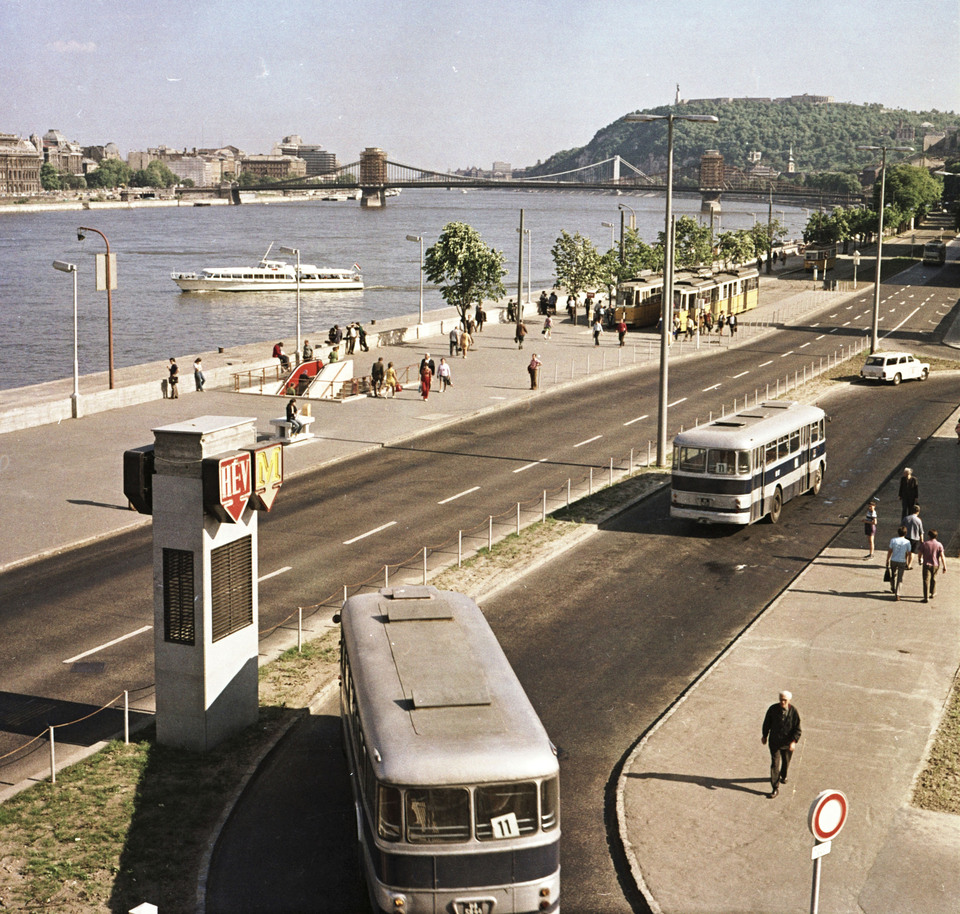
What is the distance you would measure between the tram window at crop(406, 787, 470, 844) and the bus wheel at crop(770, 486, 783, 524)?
1800 cm

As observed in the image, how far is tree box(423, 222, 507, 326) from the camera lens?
5909 centimetres

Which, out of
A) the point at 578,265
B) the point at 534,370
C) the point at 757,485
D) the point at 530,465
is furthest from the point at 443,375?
the point at 578,265

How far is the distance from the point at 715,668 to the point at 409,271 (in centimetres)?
12379

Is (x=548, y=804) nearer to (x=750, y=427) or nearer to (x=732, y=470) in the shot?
(x=732, y=470)

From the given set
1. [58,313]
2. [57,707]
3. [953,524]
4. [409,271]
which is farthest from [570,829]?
[409,271]

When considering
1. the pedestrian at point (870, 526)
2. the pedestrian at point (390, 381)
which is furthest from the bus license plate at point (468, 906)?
the pedestrian at point (390, 381)

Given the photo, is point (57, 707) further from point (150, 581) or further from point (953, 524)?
point (953, 524)

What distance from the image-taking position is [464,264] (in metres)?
59.1

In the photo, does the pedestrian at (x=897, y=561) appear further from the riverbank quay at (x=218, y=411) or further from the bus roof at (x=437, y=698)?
the riverbank quay at (x=218, y=411)

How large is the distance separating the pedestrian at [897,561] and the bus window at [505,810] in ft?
44.2

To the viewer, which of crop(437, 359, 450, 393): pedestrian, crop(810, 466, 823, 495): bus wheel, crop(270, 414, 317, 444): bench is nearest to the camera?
crop(810, 466, 823, 495): bus wheel

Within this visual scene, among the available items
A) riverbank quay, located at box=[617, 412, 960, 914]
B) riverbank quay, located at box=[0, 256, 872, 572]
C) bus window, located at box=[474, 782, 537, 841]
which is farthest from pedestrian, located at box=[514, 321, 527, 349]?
bus window, located at box=[474, 782, 537, 841]

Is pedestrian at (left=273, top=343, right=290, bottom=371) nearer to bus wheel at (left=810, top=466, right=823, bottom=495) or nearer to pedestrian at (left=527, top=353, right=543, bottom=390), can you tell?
pedestrian at (left=527, top=353, right=543, bottom=390)

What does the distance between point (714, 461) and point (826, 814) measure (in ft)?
50.5
